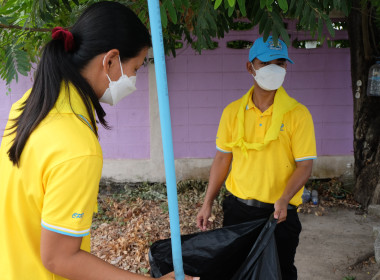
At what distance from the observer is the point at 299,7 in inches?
66.9

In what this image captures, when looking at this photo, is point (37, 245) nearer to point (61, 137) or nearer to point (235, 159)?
point (61, 137)

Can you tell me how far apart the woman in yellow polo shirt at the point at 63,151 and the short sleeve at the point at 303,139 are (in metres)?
1.07

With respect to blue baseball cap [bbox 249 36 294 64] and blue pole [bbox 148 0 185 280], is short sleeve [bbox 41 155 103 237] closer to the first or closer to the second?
blue pole [bbox 148 0 185 280]

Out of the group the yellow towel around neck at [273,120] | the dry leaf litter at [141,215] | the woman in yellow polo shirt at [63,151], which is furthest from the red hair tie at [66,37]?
the dry leaf litter at [141,215]

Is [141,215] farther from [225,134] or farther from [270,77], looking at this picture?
[270,77]

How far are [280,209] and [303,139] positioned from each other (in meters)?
0.37

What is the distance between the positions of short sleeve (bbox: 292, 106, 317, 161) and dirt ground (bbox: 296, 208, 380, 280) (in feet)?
5.26

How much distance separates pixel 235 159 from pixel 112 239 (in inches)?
81.9

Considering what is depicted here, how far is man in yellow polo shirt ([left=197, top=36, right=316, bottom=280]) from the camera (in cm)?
190

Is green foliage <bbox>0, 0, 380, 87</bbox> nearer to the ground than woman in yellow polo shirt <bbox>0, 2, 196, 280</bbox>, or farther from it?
farther from it

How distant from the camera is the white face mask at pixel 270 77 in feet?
6.62

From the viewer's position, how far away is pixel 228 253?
5.52 feet

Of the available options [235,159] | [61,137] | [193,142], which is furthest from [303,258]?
[61,137]

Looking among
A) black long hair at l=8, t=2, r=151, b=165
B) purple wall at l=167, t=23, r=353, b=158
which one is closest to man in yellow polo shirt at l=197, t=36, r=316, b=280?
black long hair at l=8, t=2, r=151, b=165
